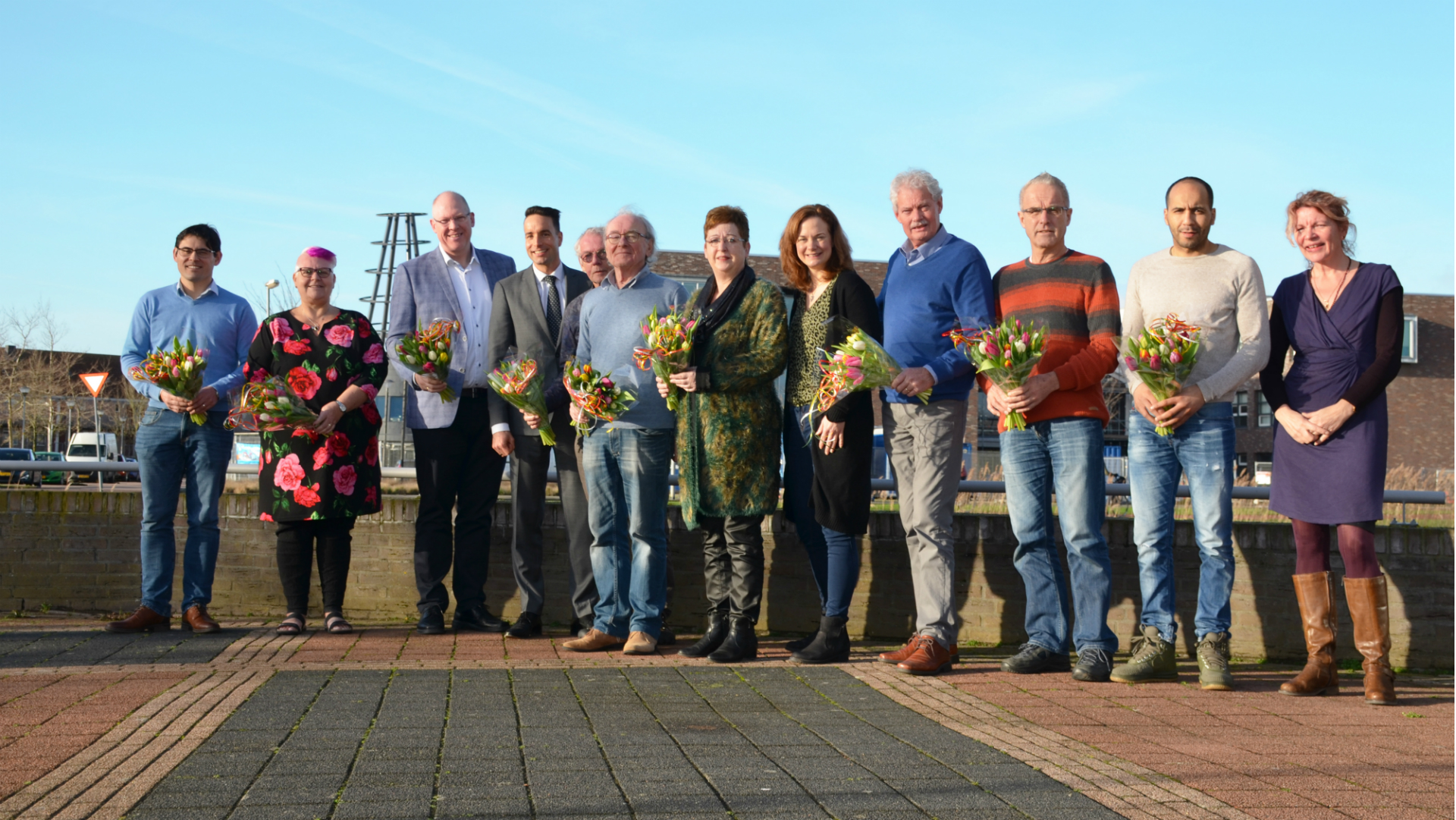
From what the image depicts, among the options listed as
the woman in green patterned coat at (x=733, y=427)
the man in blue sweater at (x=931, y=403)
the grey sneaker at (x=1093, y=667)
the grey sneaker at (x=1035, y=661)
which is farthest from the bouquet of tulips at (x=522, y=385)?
the grey sneaker at (x=1093, y=667)

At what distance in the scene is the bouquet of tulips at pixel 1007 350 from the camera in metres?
5.36

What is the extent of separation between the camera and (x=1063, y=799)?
3334 mm

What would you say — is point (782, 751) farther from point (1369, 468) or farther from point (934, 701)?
point (1369, 468)

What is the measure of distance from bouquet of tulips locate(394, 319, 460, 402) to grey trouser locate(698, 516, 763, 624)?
Result: 1.71 m

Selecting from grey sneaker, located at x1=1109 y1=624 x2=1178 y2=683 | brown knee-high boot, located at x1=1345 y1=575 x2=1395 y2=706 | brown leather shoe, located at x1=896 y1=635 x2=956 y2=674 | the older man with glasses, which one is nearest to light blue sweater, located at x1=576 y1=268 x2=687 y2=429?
the older man with glasses

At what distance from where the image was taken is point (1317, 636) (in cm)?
537

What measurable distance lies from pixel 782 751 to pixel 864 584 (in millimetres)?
3306

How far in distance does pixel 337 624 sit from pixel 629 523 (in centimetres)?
179

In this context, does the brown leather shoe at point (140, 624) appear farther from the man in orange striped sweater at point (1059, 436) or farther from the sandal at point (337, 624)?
the man in orange striped sweater at point (1059, 436)

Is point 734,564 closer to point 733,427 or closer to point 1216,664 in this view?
point 733,427

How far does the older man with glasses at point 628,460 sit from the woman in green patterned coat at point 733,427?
20cm

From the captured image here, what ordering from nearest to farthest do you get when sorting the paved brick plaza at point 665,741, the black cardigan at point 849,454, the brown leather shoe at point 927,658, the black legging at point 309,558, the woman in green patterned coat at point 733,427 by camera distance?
the paved brick plaza at point 665,741 → the brown leather shoe at point 927,658 → the black cardigan at point 849,454 → the woman in green patterned coat at point 733,427 → the black legging at point 309,558

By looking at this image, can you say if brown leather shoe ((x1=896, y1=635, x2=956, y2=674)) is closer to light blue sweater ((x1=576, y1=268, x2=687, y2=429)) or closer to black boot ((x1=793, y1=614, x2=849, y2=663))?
black boot ((x1=793, y1=614, x2=849, y2=663))

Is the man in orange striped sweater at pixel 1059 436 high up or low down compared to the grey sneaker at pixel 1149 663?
up
